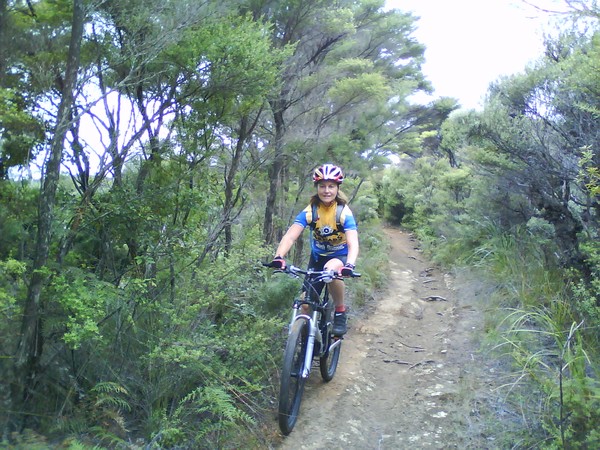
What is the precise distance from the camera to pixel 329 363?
5676mm

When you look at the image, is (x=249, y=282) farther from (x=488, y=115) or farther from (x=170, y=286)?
(x=488, y=115)

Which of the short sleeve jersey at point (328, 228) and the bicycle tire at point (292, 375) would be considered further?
the short sleeve jersey at point (328, 228)

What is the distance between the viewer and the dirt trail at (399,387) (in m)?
4.63

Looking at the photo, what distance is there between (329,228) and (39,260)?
9.00ft

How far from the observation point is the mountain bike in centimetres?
432

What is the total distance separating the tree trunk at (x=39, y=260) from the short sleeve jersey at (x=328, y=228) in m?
2.36

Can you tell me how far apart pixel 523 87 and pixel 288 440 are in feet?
21.2

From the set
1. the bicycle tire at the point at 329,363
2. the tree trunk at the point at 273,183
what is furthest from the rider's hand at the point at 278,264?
the tree trunk at the point at 273,183

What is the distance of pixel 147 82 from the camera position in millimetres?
5074

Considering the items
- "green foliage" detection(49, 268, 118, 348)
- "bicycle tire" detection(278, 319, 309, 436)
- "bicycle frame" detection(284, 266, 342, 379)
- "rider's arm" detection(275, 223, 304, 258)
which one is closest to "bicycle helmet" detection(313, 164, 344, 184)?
"rider's arm" detection(275, 223, 304, 258)

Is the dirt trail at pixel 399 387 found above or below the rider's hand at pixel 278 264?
below

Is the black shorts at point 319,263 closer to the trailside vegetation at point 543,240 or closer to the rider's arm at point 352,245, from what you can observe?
the rider's arm at point 352,245

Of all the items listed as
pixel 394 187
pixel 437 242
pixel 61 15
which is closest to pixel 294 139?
pixel 61 15

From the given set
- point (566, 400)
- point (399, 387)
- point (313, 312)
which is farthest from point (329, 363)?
point (566, 400)
